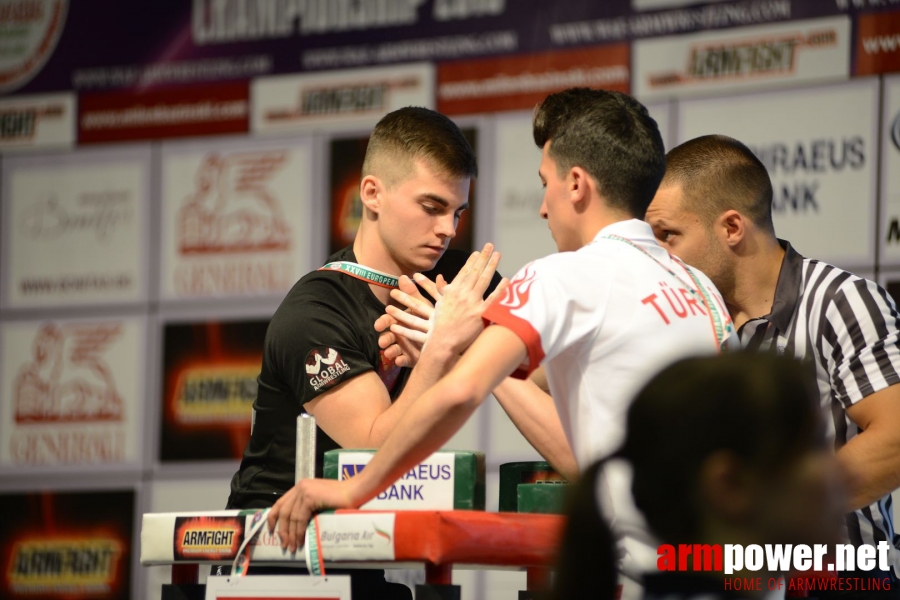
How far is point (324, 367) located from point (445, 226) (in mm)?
480

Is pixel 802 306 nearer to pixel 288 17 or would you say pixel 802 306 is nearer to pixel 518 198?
pixel 518 198

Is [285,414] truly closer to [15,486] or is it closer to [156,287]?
[156,287]

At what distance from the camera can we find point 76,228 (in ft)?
16.6

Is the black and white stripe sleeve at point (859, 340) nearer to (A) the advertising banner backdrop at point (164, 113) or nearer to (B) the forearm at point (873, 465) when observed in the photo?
(B) the forearm at point (873, 465)

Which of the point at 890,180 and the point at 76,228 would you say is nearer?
the point at 890,180

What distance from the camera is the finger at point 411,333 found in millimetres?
2211

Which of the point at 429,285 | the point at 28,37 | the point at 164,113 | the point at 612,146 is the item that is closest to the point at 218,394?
the point at 164,113

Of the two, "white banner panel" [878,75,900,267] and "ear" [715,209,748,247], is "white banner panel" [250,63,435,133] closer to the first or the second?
"white banner panel" [878,75,900,267]

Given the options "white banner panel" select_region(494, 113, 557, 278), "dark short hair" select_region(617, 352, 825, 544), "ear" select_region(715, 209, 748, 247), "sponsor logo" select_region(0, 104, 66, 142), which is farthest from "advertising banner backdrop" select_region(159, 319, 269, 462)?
"dark short hair" select_region(617, 352, 825, 544)

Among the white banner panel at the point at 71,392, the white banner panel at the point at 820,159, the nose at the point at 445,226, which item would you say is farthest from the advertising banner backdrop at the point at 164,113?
the nose at the point at 445,226

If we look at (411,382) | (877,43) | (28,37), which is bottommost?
(411,382)

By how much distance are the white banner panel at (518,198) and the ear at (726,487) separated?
320cm

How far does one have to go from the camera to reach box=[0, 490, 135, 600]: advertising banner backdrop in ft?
15.6

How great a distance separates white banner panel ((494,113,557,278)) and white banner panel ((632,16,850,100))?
0.49m
